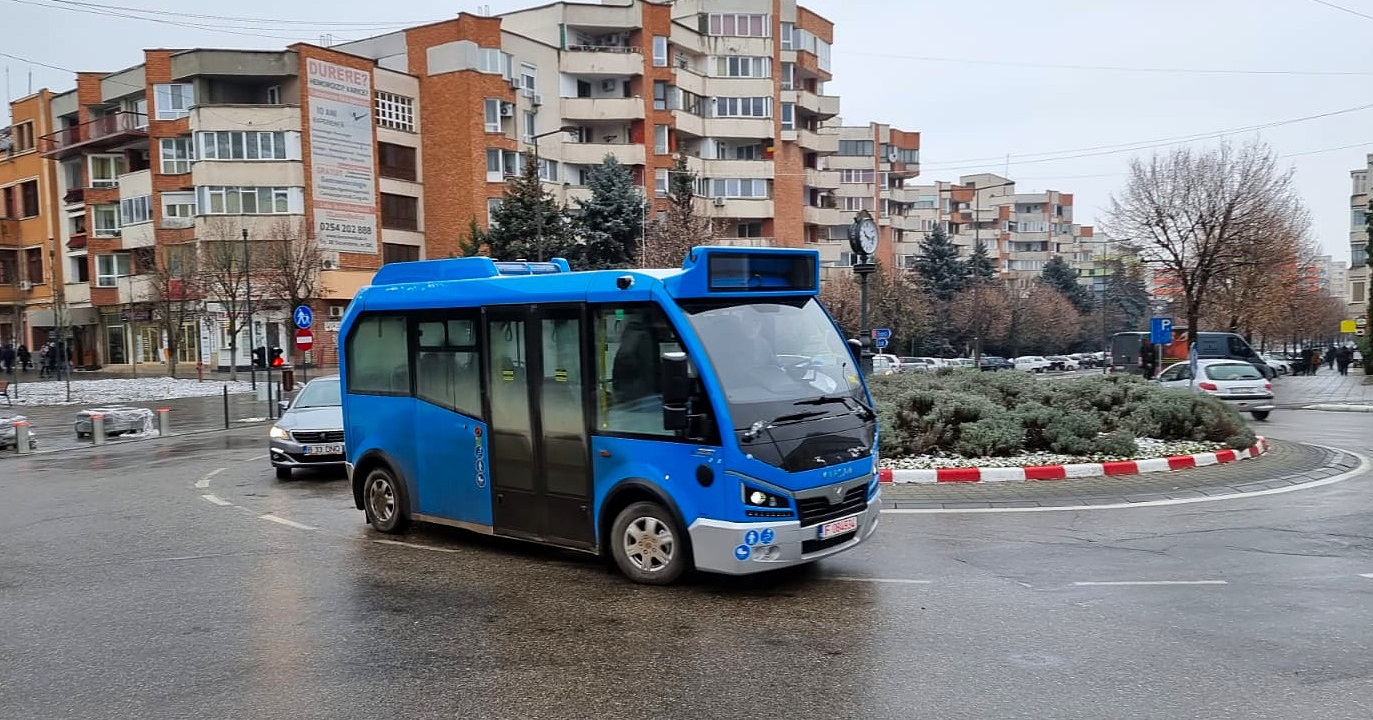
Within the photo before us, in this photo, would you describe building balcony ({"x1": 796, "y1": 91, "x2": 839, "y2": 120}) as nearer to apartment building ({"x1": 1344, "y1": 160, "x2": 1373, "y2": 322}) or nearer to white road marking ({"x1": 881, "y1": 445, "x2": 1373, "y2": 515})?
apartment building ({"x1": 1344, "y1": 160, "x2": 1373, "y2": 322})

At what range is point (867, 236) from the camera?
1585cm

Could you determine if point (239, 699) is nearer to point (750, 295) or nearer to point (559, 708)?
point (559, 708)

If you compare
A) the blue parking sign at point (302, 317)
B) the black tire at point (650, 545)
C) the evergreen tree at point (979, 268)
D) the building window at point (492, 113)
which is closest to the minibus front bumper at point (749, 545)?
the black tire at point (650, 545)

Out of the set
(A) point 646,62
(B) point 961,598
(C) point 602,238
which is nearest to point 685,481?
(B) point 961,598

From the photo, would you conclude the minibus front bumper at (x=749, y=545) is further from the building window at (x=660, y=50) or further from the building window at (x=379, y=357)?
the building window at (x=660, y=50)

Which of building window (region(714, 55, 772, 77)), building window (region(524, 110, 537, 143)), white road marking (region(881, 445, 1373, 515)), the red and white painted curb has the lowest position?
white road marking (region(881, 445, 1373, 515))

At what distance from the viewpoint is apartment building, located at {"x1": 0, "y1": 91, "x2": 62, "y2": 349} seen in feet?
209

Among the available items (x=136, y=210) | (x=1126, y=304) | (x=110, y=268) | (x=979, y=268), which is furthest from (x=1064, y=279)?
(x=110, y=268)

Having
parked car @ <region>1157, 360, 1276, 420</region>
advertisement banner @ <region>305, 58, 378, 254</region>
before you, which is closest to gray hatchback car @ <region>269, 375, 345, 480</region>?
parked car @ <region>1157, 360, 1276, 420</region>

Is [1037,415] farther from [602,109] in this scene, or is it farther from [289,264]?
[602,109]

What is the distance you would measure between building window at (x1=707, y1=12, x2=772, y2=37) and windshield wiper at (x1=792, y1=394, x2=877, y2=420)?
59.1 meters

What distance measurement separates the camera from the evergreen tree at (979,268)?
2876 inches

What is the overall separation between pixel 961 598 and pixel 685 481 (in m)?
2.19

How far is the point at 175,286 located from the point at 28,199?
31703 millimetres
